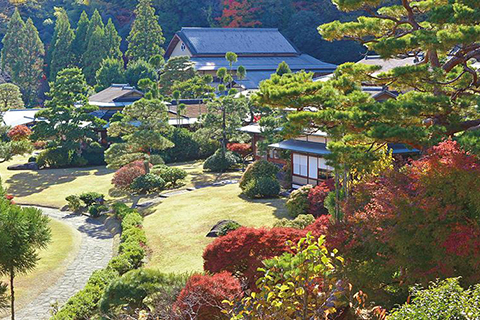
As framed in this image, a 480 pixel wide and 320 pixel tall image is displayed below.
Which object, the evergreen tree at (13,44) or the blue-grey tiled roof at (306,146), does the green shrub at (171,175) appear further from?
the evergreen tree at (13,44)

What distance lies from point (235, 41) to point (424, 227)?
62.0 meters

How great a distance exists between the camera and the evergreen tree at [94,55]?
68.1m

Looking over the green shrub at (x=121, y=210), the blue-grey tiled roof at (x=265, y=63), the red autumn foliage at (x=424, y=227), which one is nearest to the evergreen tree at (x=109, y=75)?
the blue-grey tiled roof at (x=265, y=63)

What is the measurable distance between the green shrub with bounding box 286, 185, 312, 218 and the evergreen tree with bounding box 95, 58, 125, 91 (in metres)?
42.5

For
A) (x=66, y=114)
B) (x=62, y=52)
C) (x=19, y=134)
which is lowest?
(x=19, y=134)

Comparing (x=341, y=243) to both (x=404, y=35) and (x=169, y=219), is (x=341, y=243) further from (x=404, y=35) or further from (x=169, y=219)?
(x=169, y=219)

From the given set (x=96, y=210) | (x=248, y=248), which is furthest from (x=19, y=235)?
(x=96, y=210)

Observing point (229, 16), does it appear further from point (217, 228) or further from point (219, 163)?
point (217, 228)

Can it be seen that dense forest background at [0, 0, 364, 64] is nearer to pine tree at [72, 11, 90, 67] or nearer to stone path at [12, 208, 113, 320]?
pine tree at [72, 11, 90, 67]

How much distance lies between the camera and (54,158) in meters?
38.8

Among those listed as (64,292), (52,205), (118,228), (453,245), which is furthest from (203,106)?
(453,245)

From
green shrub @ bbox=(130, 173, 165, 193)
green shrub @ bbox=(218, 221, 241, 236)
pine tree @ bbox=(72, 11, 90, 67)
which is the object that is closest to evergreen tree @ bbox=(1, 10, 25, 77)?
pine tree @ bbox=(72, 11, 90, 67)

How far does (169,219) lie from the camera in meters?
24.1

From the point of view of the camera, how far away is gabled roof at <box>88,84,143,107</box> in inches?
1895
